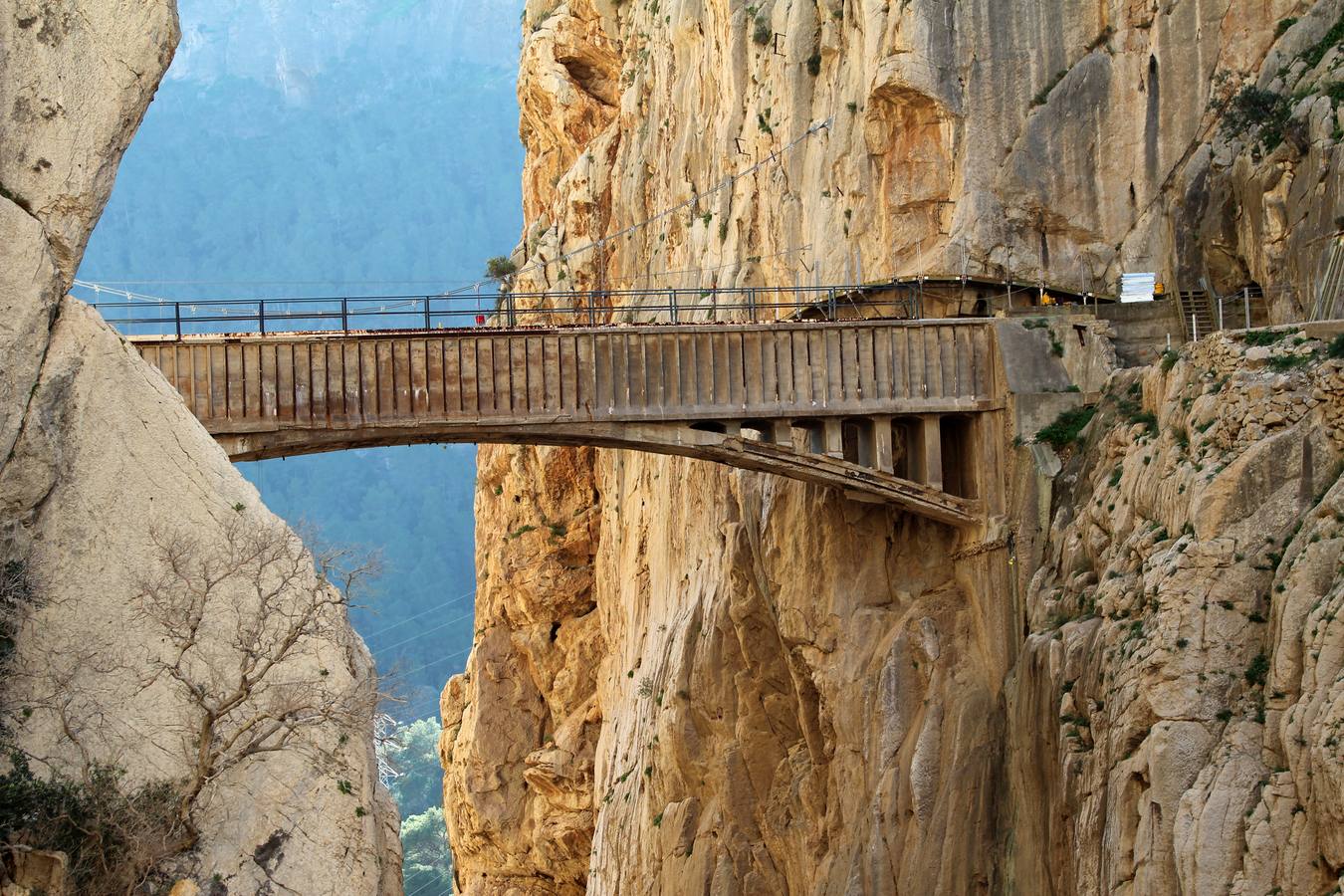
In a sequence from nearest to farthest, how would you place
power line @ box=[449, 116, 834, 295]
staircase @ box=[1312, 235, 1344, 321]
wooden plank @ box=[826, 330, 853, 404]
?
staircase @ box=[1312, 235, 1344, 321] < wooden plank @ box=[826, 330, 853, 404] < power line @ box=[449, 116, 834, 295]

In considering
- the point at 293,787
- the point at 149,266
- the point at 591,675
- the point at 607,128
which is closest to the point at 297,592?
the point at 293,787

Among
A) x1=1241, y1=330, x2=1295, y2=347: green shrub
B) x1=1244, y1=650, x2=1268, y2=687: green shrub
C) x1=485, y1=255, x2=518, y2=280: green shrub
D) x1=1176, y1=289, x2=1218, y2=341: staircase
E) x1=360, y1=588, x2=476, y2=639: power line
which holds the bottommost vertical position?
x1=1244, y1=650, x2=1268, y2=687: green shrub

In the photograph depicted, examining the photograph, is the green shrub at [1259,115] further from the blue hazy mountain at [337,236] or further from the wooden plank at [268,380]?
the blue hazy mountain at [337,236]

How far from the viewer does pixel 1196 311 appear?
133ft

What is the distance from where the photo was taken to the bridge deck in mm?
38125

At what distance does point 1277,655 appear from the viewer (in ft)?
91.8

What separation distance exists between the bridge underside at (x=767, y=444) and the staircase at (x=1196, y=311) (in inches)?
183

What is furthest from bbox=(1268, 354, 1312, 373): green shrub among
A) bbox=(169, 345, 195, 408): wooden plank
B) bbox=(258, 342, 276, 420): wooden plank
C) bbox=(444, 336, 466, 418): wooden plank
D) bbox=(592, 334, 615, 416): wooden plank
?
bbox=(169, 345, 195, 408): wooden plank

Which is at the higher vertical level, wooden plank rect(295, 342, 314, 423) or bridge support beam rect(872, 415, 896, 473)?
wooden plank rect(295, 342, 314, 423)

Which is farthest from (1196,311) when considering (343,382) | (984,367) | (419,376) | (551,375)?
(343,382)

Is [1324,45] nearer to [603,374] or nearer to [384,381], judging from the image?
[603,374]

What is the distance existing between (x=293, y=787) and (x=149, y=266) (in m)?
175

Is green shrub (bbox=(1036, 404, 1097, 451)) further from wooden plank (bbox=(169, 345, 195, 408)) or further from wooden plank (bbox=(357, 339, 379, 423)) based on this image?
wooden plank (bbox=(169, 345, 195, 408))

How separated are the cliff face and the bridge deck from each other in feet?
8.56
